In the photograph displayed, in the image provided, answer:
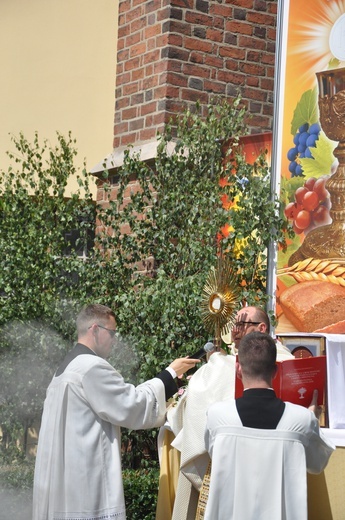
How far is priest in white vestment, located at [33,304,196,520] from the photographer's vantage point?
5.99m

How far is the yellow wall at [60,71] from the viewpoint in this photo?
10945mm

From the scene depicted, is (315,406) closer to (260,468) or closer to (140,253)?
(260,468)

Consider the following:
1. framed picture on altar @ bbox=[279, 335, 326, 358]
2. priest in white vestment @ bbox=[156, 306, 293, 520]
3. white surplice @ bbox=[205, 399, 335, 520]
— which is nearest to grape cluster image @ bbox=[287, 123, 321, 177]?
framed picture on altar @ bbox=[279, 335, 326, 358]

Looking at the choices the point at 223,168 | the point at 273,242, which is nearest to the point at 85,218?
the point at 223,168

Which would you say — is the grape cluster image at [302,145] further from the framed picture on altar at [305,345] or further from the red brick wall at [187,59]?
the red brick wall at [187,59]

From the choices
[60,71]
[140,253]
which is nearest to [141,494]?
[140,253]

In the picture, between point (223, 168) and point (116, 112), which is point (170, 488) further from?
point (116, 112)

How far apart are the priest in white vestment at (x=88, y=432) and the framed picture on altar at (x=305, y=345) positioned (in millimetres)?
926

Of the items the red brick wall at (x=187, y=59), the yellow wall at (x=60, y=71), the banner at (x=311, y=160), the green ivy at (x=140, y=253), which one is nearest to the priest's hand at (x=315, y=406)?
the banner at (x=311, y=160)

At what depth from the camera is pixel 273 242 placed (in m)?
7.77

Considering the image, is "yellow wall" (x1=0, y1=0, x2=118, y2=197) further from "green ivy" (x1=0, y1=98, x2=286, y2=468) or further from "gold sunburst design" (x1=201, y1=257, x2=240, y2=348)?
"gold sunburst design" (x1=201, y1=257, x2=240, y2=348)

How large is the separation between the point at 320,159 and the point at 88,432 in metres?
2.76

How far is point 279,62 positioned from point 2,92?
15.6ft

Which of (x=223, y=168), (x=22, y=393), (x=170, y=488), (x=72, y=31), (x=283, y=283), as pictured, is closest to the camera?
(x=170, y=488)
